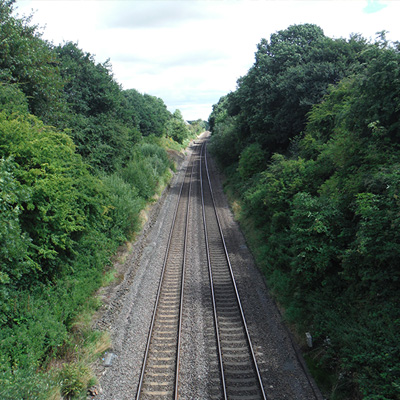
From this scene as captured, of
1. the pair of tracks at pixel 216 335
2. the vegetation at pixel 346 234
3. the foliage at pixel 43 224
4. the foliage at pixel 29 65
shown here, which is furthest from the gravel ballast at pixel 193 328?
the foliage at pixel 29 65

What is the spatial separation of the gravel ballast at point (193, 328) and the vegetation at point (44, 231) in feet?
2.34

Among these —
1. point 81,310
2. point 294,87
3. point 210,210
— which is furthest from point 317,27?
point 81,310

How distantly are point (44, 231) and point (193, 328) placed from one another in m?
5.79

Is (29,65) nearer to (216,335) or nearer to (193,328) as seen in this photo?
(193,328)

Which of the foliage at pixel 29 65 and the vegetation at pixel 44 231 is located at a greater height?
the foliage at pixel 29 65

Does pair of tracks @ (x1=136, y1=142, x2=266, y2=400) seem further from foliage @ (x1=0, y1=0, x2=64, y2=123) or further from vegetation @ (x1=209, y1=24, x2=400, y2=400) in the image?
foliage @ (x1=0, y1=0, x2=64, y2=123)

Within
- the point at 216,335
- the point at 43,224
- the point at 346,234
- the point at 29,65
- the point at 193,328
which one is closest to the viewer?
the point at 43,224

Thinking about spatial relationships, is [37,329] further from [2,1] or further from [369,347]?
[2,1]

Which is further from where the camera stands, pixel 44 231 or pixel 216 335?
pixel 216 335

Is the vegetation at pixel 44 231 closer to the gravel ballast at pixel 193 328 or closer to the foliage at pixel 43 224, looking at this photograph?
the foliage at pixel 43 224

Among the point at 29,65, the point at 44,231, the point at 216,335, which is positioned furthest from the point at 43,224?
the point at 29,65

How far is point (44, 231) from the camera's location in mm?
9648

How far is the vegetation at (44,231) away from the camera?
7645mm

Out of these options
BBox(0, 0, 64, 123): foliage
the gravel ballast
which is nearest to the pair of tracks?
the gravel ballast
